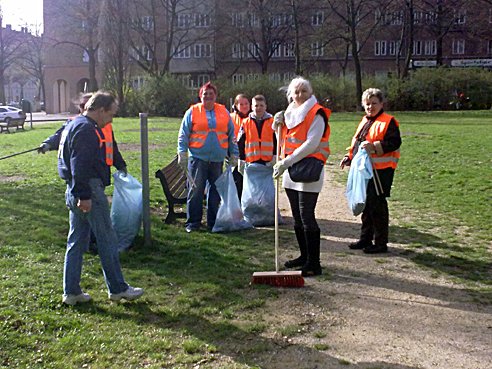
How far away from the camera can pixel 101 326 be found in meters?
4.47

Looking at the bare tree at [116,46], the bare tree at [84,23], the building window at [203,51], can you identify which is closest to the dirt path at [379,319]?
the bare tree at [116,46]

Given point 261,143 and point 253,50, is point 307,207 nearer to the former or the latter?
point 261,143

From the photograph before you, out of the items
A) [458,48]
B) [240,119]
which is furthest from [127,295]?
[458,48]

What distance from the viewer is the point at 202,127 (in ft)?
24.6

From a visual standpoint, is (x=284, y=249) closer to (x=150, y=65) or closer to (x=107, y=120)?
(x=107, y=120)

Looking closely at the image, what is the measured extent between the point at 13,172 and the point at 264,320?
9.60 meters

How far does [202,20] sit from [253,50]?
5.84m

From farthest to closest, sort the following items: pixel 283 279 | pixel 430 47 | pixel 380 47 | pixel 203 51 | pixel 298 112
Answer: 1. pixel 430 47
2. pixel 380 47
3. pixel 203 51
4. pixel 298 112
5. pixel 283 279

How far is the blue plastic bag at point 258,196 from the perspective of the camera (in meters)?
7.98

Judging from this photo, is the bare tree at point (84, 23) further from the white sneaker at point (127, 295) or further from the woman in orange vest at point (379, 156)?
the white sneaker at point (127, 295)

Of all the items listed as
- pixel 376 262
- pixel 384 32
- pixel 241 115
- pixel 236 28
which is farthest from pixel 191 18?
pixel 376 262

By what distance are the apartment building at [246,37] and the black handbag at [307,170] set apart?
36.3m

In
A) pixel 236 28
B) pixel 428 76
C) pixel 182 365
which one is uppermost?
pixel 236 28

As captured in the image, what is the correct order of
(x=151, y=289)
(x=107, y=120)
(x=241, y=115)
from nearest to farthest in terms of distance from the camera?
(x=107, y=120) < (x=151, y=289) < (x=241, y=115)
